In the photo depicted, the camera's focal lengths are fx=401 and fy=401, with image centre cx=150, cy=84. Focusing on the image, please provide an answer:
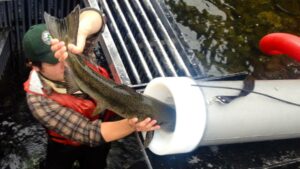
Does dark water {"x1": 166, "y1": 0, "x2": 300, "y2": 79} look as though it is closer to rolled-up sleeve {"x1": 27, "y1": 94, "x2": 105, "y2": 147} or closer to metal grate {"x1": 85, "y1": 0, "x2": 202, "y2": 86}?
metal grate {"x1": 85, "y1": 0, "x2": 202, "y2": 86}

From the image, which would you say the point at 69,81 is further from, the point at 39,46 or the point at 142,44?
the point at 142,44

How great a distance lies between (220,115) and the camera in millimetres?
3145

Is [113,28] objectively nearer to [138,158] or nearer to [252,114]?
[138,158]

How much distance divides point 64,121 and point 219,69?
2.95m

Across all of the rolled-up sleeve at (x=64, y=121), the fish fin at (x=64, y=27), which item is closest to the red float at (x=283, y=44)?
the rolled-up sleeve at (x=64, y=121)

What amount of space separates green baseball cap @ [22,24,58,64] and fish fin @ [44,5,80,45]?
22 centimetres

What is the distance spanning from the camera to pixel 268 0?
649 centimetres

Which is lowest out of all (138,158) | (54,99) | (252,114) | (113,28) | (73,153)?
(138,158)

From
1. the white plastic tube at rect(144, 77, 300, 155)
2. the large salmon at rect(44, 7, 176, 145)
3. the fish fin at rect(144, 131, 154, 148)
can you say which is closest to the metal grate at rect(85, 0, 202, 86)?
the white plastic tube at rect(144, 77, 300, 155)

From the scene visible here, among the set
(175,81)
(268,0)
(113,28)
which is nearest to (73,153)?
(175,81)

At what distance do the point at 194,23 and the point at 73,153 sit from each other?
3099 millimetres

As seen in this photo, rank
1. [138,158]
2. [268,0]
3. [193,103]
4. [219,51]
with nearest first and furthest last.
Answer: [193,103], [138,158], [219,51], [268,0]

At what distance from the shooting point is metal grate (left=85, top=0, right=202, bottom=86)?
421 centimetres

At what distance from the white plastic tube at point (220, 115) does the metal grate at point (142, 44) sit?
0.89 meters
